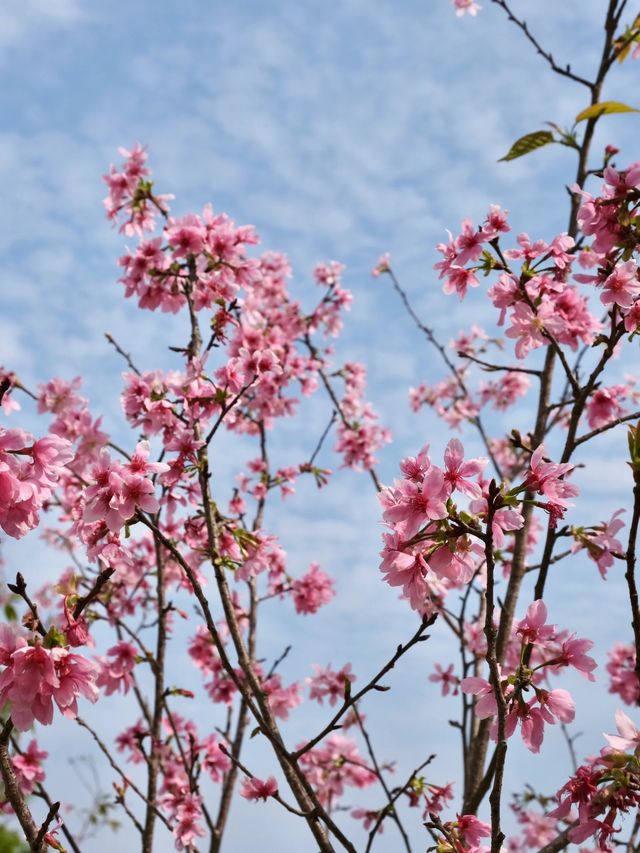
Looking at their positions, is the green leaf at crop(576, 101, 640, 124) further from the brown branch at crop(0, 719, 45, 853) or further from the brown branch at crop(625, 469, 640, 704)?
the brown branch at crop(0, 719, 45, 853)

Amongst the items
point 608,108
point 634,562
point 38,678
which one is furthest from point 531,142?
point 38,678

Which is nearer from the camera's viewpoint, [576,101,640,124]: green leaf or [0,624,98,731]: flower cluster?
[0,624,98,731]: flower cluster

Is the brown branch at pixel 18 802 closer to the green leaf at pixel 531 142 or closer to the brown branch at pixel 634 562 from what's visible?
the brown branch at pixel 634 562

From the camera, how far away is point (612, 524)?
9.71 feet

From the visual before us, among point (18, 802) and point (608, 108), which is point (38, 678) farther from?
point (608, 108)

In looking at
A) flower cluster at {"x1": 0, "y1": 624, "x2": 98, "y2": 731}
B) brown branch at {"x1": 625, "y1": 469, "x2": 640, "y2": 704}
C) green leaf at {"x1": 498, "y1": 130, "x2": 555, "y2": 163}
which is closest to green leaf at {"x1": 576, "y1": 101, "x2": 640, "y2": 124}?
green leaf at {"x1": 498, "y1": 130, "x2": 555, "y2": 163}

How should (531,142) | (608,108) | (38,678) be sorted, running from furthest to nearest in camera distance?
(531,142), (608,108), (38,678)

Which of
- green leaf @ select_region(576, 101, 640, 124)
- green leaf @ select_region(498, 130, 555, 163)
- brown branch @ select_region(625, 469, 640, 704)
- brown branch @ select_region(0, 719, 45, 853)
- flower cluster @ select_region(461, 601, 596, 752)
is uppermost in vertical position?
green leaf @ select_region(498, 130, 555, 163)

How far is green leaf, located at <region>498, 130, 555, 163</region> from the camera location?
11.7 feet

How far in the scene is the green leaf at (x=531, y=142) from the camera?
11.7ft

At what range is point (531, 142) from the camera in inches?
143

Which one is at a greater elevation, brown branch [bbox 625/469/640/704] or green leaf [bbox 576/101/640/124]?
green leaf [bbox 576/101/640/124]

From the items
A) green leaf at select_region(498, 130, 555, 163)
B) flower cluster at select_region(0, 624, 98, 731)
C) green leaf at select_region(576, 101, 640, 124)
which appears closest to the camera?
flower cluster at select_region(0, 624, 98, 731)

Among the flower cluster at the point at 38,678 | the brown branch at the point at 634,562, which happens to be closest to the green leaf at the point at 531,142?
the brown branch at the point at 634,562
